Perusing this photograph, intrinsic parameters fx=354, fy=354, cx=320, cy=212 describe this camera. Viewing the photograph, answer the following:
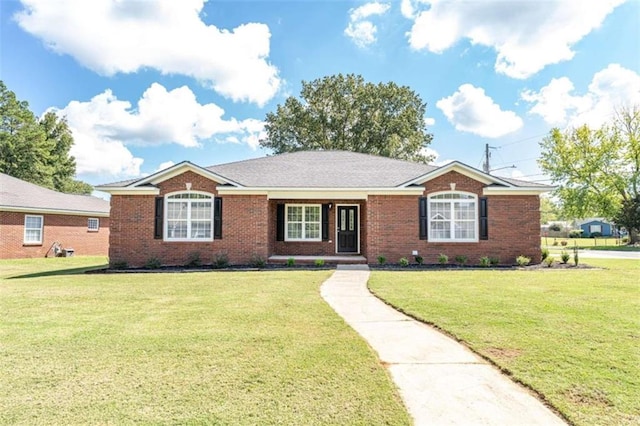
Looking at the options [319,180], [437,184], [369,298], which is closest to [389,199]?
[437,184]

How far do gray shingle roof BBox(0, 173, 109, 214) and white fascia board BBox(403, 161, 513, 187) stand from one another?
19085mm

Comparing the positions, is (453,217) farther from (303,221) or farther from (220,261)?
(220,261)

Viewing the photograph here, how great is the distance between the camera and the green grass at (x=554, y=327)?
305cm

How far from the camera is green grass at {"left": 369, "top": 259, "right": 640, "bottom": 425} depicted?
10.0 ft

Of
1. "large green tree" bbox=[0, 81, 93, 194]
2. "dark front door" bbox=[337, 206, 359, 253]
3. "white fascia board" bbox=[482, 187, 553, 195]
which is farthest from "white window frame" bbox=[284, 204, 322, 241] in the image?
"large green tree" bbox=[0, 81, 93, 194]

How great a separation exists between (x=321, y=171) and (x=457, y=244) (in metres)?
6.40

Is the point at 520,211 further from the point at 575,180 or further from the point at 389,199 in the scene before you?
the point at 575,180

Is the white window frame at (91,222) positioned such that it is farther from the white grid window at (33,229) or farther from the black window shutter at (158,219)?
the black window shutter at (158,219)

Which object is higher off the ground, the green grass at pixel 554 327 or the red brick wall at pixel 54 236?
the red brick wall at pixel 54 236

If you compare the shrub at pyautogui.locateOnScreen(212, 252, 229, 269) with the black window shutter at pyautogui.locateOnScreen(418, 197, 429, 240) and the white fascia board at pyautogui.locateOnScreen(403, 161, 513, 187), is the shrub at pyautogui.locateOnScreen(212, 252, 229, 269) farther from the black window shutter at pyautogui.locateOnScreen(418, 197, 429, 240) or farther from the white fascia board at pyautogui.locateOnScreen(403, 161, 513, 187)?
the black window shutter at pyautogui.locateOnScreen(418, 197, 429, 240)

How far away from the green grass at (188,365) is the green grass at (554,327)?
1.48 m

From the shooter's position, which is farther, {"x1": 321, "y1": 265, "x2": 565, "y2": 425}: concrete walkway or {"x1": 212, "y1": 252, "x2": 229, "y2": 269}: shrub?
{"x1": 212, "y1": 252, "x2": 229, "y2": 269}: shrub

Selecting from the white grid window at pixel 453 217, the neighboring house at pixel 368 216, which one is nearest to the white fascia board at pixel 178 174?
the neighboring house at pixel 368 216

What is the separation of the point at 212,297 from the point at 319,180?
26.2ft
